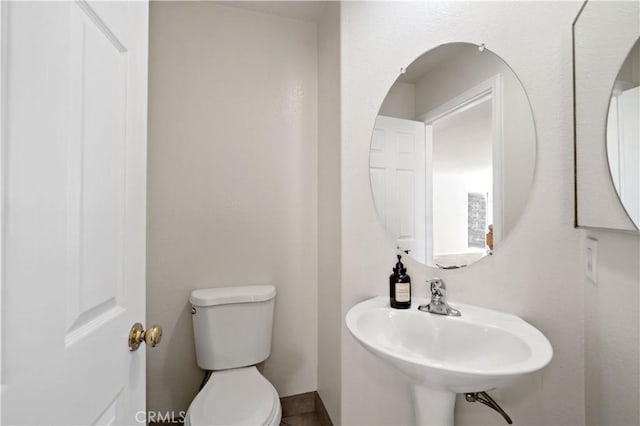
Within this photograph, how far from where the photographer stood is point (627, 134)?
0.82 m

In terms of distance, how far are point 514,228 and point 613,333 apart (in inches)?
A: 16.9

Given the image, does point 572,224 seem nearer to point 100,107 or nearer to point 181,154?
point 100,107

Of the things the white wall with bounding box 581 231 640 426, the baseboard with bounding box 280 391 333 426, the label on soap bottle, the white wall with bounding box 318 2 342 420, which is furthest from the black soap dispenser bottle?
the baseboard with bounding box 280 391 333 426

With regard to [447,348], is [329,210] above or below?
above

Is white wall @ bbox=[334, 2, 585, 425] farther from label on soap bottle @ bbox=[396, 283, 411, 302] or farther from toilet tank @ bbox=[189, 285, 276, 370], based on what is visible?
toilet tank @ bbox=[189, 285, 276, 370]

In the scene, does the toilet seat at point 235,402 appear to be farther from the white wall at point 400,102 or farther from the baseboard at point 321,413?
the white wall at point 400,102

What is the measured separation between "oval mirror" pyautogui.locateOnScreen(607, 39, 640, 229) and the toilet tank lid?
1441mm

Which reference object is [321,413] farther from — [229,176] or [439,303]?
[229,176]

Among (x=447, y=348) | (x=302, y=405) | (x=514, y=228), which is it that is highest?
(x=514, y=228)

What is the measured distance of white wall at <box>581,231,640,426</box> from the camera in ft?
2.76

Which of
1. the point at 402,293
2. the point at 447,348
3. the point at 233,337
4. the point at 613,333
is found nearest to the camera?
the point at 613,333

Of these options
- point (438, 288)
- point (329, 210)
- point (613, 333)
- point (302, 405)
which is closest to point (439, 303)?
point (438, 288)

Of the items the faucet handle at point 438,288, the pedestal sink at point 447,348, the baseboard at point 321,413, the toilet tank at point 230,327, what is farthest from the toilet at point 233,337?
the faucet handle at point 438,288

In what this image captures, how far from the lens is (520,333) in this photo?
93 cm
